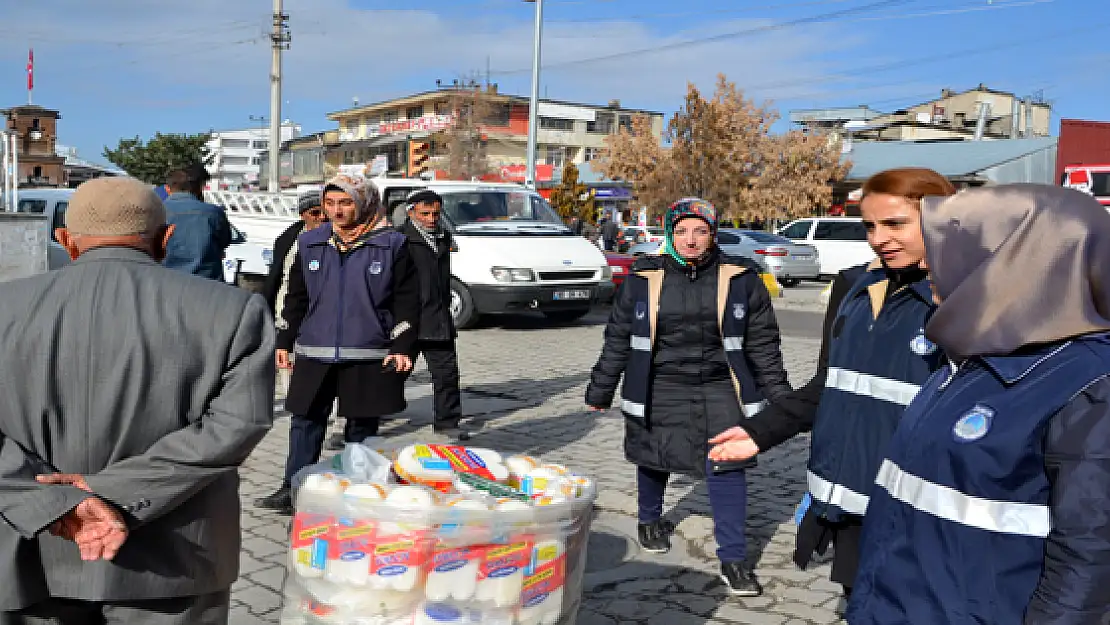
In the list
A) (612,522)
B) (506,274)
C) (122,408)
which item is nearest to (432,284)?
(612,522)

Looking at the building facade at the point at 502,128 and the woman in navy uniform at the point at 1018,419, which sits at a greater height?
the building facade at the point at 502,128

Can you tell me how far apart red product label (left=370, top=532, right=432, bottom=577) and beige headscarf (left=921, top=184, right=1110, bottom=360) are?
148cm

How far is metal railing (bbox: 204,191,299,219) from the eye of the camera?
1795cm

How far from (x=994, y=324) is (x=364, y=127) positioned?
83.1m

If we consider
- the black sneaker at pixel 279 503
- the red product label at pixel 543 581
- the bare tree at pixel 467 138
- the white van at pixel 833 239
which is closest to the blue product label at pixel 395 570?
the red product label at pixel 543 581

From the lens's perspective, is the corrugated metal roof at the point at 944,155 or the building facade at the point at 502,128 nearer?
the corrugated metal roof at the point at 944,155

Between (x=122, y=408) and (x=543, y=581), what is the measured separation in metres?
1.22

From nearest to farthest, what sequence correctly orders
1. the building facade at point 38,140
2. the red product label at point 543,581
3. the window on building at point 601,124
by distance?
the red product label at point 543,581 → the window on building at point 601,124 → the building facade at point 38,140

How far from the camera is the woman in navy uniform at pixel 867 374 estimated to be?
299 centimetres

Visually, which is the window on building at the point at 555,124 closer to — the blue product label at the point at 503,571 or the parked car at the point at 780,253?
the parked car at the point at 780,253

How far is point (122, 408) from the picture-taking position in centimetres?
235

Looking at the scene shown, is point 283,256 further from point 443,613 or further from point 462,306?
point 462,306

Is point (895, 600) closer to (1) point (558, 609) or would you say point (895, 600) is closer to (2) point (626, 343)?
(1) point (558, 609)

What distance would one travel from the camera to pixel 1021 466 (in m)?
1.80
